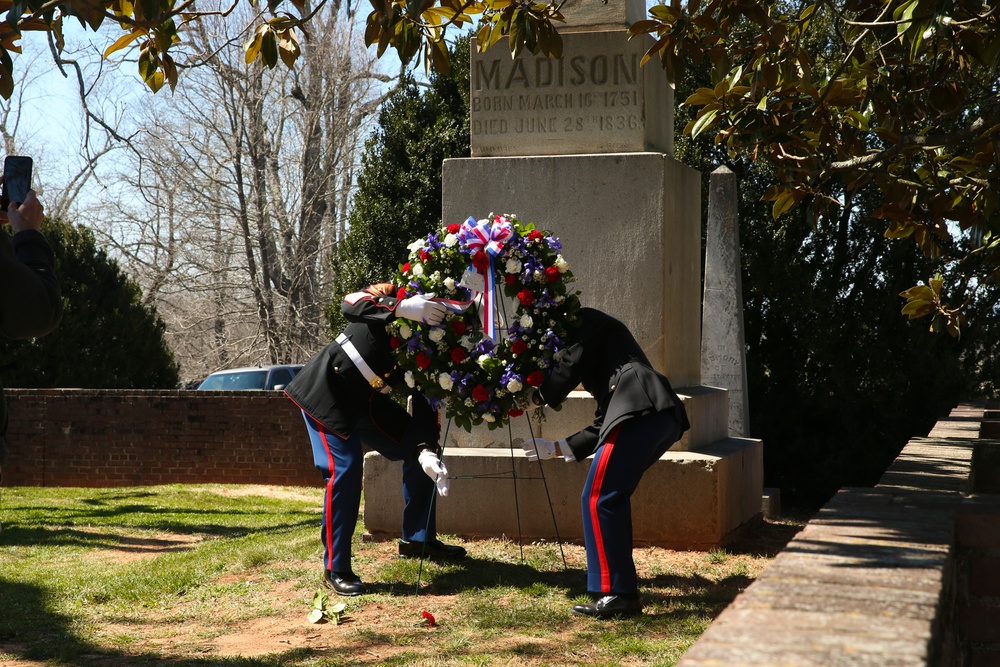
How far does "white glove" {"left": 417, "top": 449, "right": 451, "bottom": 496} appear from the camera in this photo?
5746 millimetres

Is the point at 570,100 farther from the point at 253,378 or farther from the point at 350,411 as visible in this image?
the point at 253,378

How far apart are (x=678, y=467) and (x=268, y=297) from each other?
17.3 m

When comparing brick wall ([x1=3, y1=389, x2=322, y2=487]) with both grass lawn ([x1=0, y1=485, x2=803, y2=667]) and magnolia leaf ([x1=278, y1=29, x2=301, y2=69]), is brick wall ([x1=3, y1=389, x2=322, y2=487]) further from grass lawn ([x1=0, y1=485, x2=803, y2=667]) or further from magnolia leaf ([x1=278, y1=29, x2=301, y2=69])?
magnolia leaf ([x1=278, y1=29, x2=301, y2=69])

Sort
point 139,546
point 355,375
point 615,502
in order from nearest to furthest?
1. point 615,502
2. point 355,375
3. point 139,546

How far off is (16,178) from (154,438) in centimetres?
1051

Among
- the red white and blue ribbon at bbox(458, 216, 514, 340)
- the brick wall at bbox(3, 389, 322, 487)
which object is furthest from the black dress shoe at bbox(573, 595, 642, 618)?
the brick wall at bbox(3, 389, 322, 487)

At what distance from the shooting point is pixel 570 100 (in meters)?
7.37

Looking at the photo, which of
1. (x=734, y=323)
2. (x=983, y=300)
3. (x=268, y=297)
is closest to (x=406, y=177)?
(x=734, y=323)

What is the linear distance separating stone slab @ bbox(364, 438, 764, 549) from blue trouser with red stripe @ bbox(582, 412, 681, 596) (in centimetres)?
130

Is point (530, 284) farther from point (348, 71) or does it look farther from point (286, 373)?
point (348, 71)

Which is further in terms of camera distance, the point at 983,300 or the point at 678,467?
the point at 983,300

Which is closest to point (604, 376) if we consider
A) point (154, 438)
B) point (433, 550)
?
point (433, 550)

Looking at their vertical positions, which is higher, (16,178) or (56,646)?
(16,178)

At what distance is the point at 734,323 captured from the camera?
34.2 feet
